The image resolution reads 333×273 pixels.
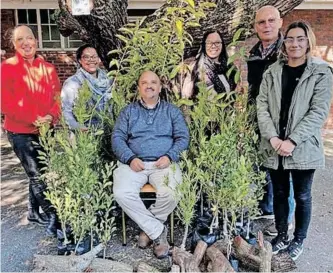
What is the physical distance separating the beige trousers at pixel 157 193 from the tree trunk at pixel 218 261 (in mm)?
465

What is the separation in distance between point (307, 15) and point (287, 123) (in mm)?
6070

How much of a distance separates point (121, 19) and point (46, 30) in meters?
4.58

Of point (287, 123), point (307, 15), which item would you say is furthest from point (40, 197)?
point (307, 15)

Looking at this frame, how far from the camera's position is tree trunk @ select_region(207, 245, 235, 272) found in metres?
2.97

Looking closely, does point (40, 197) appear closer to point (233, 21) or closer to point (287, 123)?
point (287, 123)

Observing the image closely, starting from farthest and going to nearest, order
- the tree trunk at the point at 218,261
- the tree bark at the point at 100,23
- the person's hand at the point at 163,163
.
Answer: the tree bark at the point at 100,23 → the person's hand at the point at 163,163 → the tree trunk at the point at 218,261

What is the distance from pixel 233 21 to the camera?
14.7 ft

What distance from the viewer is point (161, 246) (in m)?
3.37

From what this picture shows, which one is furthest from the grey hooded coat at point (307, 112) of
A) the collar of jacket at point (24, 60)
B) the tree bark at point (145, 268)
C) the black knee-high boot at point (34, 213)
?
the black knee-high boot at point (34, 213)

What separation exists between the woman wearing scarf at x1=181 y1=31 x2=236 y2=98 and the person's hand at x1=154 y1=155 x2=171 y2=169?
2.71ft

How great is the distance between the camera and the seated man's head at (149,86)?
139 inches

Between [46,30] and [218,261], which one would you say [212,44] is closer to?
[218,261]

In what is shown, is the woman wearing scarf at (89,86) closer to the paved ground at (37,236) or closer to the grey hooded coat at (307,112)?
the paved ground at (37,236)

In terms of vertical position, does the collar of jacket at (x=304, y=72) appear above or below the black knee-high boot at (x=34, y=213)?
above
